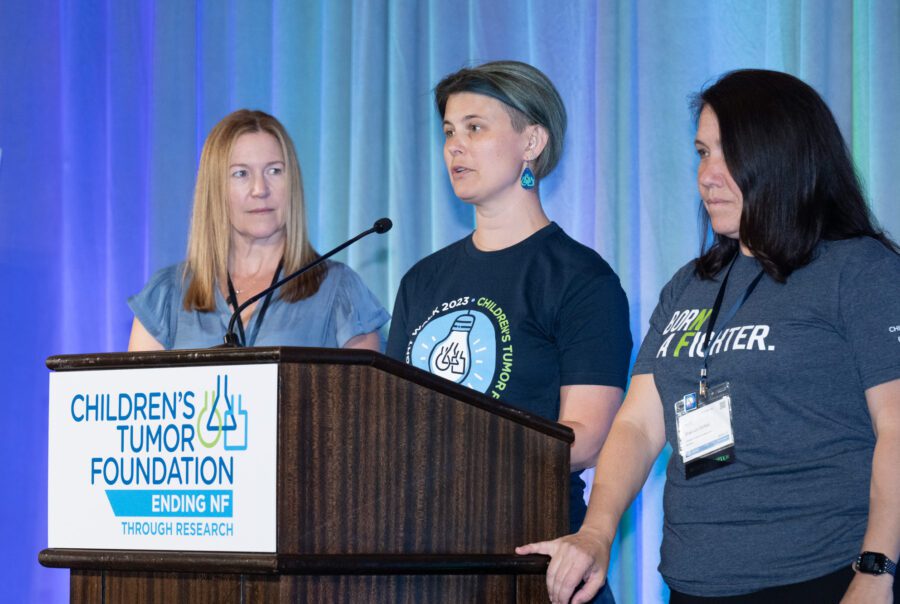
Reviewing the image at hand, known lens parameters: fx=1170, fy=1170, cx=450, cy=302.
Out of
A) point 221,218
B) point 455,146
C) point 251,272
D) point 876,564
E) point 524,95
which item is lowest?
point 876,564

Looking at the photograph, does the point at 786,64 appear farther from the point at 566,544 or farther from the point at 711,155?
the point at 566,544

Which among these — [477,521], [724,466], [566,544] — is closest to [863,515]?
[724,466]

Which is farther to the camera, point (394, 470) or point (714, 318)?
point (714, 318)

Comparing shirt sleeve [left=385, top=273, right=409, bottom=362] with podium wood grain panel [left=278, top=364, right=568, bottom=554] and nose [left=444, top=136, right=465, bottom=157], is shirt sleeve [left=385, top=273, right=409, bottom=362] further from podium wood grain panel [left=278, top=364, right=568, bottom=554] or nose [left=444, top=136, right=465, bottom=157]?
podium wood grain panel [left=278, top=364, right=568, bottom=554]

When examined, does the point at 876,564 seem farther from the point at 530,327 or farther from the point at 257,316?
the point at 257,316

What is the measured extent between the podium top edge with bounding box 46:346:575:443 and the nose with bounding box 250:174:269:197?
3.91ft

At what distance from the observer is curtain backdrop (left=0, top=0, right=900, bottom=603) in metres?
2.95

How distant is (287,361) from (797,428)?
80cm

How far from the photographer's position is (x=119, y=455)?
61.1 inches

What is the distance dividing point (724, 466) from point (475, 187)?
3.00 ft

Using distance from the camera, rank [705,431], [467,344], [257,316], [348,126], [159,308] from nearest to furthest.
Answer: [705,431] → [467,344] → [257,316] → [159,308] → [348,126]

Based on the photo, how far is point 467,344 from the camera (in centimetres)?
230

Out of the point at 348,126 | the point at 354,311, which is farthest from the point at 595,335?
the point at 348,126

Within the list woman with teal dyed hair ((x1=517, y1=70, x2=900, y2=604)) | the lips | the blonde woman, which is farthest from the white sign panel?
the lips
